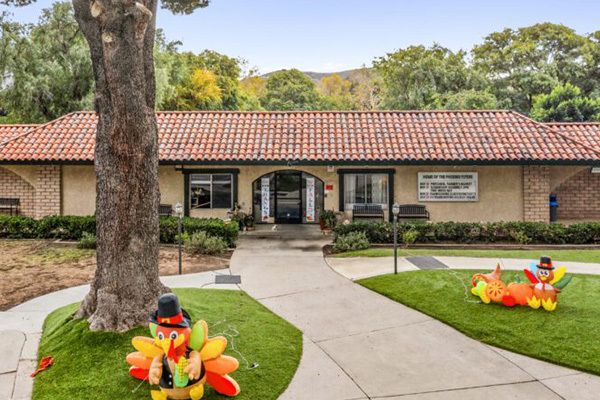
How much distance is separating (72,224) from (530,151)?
15.7 metres

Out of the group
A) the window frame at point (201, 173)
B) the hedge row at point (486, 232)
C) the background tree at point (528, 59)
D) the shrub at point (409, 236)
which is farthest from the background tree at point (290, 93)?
the shrub at point (409, 236)

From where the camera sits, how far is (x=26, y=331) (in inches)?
276

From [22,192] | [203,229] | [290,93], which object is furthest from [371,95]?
[203,229]

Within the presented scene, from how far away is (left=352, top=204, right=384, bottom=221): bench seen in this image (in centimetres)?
1680

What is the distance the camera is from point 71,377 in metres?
5.39

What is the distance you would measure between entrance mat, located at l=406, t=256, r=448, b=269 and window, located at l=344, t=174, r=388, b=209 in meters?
5.31

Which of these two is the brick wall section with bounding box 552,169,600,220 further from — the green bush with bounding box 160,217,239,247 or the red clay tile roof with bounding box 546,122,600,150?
the green bush with bounding box 160,217,239,247

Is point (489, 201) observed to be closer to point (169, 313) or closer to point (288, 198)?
point (288, 198)

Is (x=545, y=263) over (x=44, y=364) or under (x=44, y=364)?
over

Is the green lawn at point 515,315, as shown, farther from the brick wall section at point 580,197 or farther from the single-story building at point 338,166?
the brick wall section at point 580,197

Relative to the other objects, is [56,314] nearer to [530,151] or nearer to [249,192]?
[249,192]

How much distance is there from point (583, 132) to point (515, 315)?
1360cm

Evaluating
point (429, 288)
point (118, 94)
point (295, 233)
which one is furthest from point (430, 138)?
point (118, 94)

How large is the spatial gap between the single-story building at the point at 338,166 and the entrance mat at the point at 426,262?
4.59 m
